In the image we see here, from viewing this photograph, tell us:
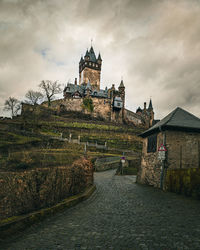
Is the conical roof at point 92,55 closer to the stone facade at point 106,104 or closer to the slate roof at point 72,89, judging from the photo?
the stone facade at point 106,104

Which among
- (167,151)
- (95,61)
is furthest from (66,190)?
(95,61)

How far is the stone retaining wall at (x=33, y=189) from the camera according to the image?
17.1 feet

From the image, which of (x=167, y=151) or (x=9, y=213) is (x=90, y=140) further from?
(x=9, y=213)

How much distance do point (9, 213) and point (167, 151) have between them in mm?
11191

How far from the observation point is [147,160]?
17.1 meters

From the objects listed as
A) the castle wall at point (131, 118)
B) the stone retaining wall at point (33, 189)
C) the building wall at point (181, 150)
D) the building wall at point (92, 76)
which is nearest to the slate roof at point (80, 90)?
the castle wall at point (131, 118)

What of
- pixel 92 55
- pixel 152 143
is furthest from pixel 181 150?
pixel 92 55

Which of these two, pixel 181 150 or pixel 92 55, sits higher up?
pixel 92 55

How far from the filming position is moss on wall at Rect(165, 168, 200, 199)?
32.7 ft

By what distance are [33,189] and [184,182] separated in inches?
332

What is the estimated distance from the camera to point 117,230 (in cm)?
539

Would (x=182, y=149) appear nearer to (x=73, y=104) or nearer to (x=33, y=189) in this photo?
(x=33, y=189)

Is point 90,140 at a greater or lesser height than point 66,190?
greater

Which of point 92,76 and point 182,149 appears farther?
point 92,76
